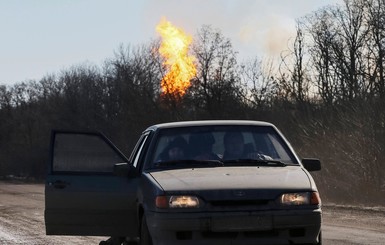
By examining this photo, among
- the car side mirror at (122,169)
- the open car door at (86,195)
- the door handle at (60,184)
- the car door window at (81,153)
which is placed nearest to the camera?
the car side mirror at (122,169)

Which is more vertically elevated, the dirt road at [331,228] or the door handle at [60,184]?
the door handle at [60,184]

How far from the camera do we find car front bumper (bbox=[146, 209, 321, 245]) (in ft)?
20.7

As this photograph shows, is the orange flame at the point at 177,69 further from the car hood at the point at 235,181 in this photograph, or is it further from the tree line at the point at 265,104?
the car hood at the point at 235,181

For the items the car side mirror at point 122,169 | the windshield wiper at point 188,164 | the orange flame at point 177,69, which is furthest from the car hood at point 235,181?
the orange flame at point 177,69

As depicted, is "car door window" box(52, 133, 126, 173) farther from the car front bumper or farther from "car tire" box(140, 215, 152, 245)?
the car front bumper

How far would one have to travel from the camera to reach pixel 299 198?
21.0ft

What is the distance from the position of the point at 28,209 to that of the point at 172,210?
50.7 ft

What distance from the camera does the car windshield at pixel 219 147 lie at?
7.39 metres

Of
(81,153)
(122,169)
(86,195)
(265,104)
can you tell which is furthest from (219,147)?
(265,104)

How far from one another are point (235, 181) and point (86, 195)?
2.10 m

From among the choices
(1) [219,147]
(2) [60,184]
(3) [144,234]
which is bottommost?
(3) [144,234]

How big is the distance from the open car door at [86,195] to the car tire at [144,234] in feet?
1.69

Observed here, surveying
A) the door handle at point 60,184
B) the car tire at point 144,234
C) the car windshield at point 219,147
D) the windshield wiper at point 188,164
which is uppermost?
the car windshield at point 219,147

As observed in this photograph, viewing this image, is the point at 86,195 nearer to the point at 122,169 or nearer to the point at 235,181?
the point at 122,169
